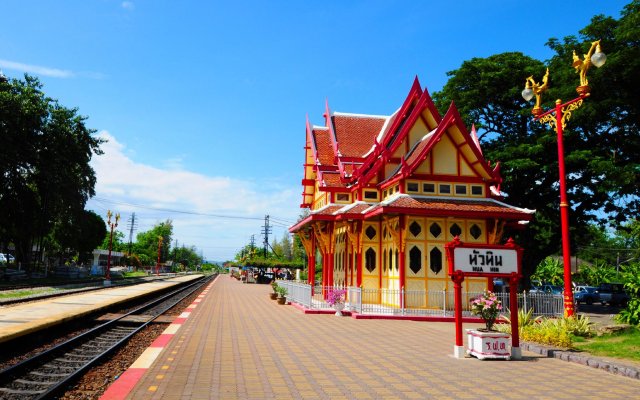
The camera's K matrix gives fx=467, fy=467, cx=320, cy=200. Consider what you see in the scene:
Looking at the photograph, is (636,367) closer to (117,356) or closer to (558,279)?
(117,356)

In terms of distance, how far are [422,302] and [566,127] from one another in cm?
1584

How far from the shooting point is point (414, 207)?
1872 cm

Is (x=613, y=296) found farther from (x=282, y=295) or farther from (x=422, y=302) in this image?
(x=282, y=295)

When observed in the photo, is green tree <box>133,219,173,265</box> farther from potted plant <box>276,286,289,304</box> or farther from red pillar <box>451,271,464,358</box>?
red pillar <box>451,271,464,358</box>

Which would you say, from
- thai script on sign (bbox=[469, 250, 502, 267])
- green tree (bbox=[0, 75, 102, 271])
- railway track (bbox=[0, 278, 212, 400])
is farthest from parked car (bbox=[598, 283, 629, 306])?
green tree (bbox=[0, 75, 102, 271])

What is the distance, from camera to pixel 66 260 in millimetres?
89000

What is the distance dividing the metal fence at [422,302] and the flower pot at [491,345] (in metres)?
7.86

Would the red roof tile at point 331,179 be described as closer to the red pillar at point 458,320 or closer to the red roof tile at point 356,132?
the red roof tile at point 356,132

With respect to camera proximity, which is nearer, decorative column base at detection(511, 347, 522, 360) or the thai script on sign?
decorative column base at detection(511, 347, 522, 360)

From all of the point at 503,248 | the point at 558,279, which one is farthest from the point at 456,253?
the point at 558,279

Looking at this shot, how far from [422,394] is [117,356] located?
735 cm

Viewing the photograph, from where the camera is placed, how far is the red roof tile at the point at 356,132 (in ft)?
89.0

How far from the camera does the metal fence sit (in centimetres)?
1734

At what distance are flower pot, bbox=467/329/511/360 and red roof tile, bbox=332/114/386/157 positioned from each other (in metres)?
17.9
